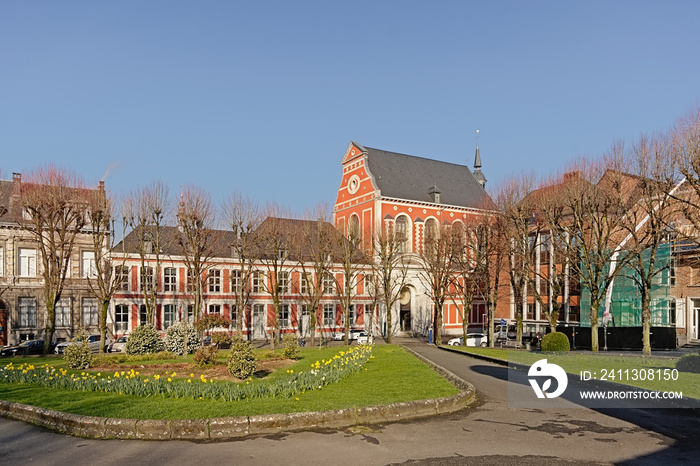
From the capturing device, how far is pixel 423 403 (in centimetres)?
1258

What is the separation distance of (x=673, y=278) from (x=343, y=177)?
3701 centimetres

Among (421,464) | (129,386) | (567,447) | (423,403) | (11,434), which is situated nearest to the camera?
(421,464)

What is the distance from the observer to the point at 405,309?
204 feet

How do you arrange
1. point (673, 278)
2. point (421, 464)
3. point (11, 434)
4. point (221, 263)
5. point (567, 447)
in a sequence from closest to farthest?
point (421, 464) < point (567, 447) < point (11, 434) < point (673, 278) < point (221, 263)

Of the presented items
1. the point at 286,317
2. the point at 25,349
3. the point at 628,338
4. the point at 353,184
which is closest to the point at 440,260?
the point at 286,317

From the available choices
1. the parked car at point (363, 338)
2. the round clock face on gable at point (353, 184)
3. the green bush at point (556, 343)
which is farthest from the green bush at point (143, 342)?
the round clock face on gable at point (353, 184)

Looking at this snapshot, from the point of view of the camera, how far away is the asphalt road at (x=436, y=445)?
9133 millimetres

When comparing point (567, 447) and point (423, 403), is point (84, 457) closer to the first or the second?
point (423, 403)

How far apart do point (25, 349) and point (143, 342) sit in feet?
53.3

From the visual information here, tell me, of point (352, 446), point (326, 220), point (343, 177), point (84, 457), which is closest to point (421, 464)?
point (352, 446)

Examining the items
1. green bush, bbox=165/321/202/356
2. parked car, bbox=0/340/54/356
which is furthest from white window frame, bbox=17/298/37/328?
green bush, bbox=165/321/202/356

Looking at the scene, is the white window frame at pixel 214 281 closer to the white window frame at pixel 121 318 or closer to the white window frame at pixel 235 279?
the white window frame at pixel 235 279

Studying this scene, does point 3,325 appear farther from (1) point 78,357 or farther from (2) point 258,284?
(1) point 78,357

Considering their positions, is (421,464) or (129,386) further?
(129,386)
